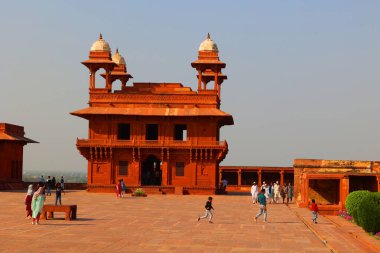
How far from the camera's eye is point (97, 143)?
161ft

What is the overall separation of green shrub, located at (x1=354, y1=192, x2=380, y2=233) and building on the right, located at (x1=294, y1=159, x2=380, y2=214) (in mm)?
9381

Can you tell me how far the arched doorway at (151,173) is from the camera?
51.8 meters

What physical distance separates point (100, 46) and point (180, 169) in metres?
12.3

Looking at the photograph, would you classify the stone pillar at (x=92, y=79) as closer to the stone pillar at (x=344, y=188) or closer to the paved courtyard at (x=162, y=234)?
the stone pillar at (x=344, y=188)

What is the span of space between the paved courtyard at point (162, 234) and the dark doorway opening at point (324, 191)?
35.3ft

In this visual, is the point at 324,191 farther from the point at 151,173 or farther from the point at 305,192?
the point at 151,173

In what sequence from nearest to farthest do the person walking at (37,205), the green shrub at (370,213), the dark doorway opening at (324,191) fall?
the person walking at (37,205) < the green shrub at (370,213) < the dark doorway opening at (324,191)

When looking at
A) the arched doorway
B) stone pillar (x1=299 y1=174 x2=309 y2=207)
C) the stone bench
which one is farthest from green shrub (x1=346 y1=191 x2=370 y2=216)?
the arched doorway

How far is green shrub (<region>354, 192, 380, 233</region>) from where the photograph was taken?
24.5m

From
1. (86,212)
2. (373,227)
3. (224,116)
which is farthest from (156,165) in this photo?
(373,227)

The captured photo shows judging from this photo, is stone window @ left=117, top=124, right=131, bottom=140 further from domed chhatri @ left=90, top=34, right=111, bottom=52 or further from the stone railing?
domed chhatri @ left=90, top=34, right=111, bottom=52

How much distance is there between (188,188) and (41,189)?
26.9 meters

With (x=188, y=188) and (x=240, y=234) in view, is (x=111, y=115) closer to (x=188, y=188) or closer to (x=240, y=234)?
(x=188, y=188)

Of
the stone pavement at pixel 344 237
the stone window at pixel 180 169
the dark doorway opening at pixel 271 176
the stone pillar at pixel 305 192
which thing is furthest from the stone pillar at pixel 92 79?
the stone pavement at pixel 344 237
